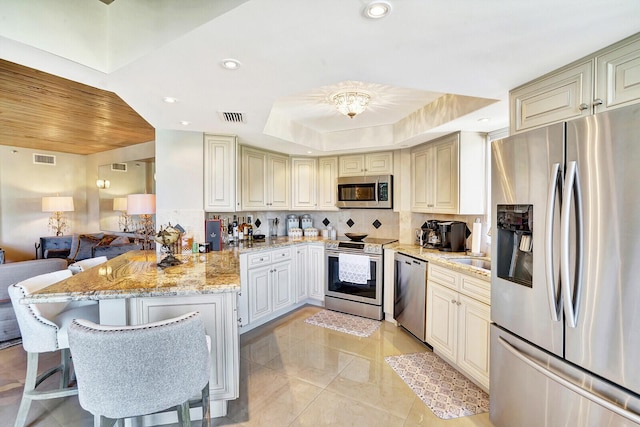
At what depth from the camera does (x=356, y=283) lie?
3.72 meters

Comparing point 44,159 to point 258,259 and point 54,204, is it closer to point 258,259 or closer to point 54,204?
point 54,204

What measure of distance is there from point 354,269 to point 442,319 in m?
1.29

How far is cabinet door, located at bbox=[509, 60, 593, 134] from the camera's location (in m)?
1.48

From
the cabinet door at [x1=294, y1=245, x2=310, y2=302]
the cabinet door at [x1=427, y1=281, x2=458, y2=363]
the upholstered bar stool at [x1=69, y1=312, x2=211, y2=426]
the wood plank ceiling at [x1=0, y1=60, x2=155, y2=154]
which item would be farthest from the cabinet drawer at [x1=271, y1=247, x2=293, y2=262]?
the wood plank ceiling at [x1=0, y1=60, x2=155, y2=154]

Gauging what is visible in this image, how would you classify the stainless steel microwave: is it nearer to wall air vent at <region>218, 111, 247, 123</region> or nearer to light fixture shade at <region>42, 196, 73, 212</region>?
wall air vent at <region>218, 111, 247, 123</region>

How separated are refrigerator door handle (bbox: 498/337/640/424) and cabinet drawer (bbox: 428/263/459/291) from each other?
0.75 meters

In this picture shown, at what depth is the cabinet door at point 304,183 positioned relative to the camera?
4430 millimetres

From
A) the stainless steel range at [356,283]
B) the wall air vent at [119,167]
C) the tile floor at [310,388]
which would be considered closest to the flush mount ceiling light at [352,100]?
the stainless steel range at [356,283]

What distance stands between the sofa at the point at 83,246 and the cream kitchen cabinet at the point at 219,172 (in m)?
2.89

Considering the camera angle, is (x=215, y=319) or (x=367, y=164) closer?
(x=215, y=319)

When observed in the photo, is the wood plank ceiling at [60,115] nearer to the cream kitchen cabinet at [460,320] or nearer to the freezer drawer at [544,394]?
the cream kitchen cabinet at [460,320]

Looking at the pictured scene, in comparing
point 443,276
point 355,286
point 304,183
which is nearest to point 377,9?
point 443,276

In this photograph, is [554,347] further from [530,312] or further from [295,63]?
[295,63]

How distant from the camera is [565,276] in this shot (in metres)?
1.32
